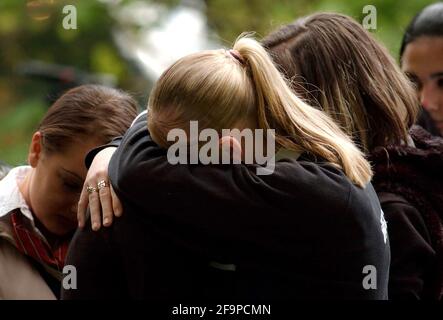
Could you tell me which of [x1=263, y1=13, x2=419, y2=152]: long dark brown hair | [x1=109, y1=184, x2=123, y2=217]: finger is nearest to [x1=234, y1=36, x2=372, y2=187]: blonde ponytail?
[x1=263, y1=13, x2=419, y2=152]: long dark brown hair

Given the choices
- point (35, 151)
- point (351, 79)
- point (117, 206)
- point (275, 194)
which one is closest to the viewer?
point (275, 194)

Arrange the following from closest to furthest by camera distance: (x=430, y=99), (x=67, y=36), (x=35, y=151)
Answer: (x=35, y=151), (x=430, y=99), (x=67, y=36)

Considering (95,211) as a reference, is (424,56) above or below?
above

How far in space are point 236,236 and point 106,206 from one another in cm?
32

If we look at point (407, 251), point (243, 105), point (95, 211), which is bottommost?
point (407, 251)

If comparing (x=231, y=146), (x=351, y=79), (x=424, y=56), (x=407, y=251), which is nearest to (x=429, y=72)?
(x=424, y=56)

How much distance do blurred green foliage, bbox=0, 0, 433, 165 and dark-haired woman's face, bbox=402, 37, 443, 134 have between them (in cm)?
290

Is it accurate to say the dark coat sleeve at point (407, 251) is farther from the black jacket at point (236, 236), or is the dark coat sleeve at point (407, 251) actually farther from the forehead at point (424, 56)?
the forehead at point (424, 56)

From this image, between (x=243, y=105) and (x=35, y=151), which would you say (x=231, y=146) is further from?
(x=35, y=151)

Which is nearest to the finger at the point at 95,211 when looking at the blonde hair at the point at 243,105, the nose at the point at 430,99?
the blonde hair at the point at 243,105

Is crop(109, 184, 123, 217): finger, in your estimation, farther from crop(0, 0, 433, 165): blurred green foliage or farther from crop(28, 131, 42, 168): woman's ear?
crop(0, 0, 433, 165): blurred green foliage

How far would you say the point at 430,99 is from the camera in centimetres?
319

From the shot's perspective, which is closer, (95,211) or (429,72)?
(95,211)
